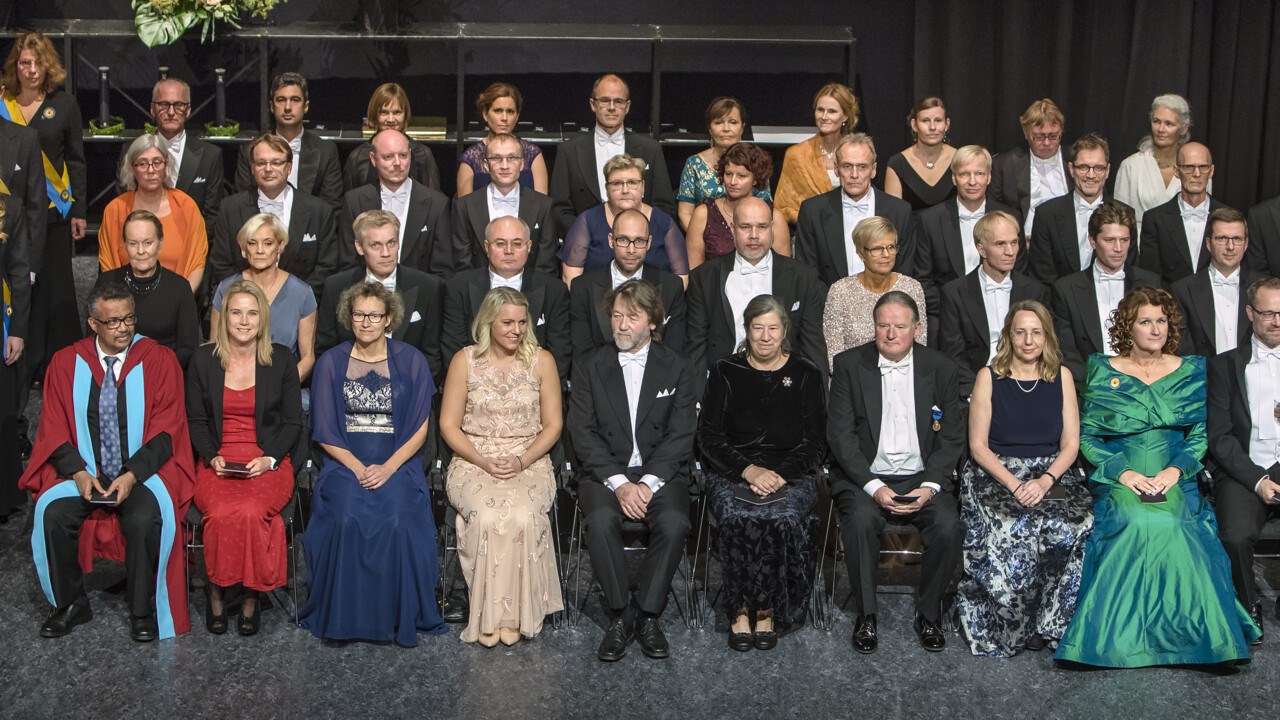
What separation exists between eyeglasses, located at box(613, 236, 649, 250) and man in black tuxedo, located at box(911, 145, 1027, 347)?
125cm

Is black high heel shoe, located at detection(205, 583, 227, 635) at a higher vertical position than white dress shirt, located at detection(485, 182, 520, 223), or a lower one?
lower

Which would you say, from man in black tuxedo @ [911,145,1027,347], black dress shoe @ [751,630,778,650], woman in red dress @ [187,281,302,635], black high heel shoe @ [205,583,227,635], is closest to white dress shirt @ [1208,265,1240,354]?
man in black tuxedo @ [911,145,1027,347]

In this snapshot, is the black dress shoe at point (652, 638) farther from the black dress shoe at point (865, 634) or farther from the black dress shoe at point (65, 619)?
the black dress shoe at point (65, 619)

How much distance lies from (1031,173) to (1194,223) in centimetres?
76

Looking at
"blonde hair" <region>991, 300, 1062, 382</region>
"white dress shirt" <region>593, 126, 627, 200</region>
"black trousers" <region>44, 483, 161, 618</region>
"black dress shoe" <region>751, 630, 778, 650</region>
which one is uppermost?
"white dress shirt" <region>593, 126, 627, 200</region>

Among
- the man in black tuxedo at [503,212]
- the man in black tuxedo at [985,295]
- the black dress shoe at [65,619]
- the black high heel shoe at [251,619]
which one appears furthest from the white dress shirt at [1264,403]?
the black dress shoe at [65,619]

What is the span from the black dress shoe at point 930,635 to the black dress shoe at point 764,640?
1.66ft

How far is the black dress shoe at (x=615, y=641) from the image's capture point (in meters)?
4.83

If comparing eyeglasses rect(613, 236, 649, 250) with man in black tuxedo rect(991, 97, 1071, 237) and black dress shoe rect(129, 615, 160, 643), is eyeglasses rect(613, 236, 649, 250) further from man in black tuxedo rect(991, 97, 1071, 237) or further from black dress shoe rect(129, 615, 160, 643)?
black dress shoe rect(129, 615, 160, 643)

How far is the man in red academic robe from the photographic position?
16.2 ft

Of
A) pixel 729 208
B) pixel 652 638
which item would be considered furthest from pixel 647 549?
pixel 729 208

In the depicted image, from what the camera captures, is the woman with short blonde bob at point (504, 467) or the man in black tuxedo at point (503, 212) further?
the man in black tuxedo at point (503, 212)

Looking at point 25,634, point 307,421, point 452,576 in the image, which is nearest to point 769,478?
point 452,576

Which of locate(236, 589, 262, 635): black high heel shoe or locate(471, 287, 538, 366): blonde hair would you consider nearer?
locate(236, 589, 262, 635): black high heel shoe
